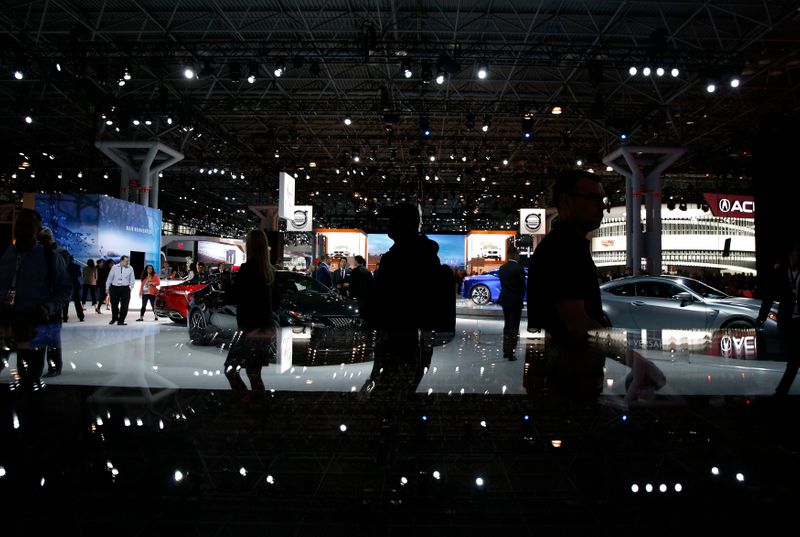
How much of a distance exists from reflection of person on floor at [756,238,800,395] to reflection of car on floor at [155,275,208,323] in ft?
30.8

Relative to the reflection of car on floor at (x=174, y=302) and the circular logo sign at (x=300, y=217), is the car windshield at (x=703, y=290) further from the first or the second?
the circular logo sign at (x=300, y=217)

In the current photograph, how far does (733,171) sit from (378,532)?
2543 centimetres

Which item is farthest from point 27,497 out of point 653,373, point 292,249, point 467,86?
point 292,249

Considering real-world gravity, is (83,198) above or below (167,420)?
above

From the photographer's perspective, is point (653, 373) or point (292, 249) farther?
point (292, 249)

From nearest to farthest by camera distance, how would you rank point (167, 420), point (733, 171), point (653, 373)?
1. point (167, 420)
2. point (653, 373)
3. point (733, 171)

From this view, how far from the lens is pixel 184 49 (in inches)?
448

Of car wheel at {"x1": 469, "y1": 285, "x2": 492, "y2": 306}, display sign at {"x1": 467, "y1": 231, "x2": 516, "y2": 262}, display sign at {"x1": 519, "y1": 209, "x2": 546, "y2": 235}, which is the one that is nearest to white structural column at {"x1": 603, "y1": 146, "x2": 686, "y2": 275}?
display sign at {"x1": 519, "y1": 209, "x2": 546, "y2": 235}

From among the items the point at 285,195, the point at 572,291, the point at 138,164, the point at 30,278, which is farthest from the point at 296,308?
the point at 138,164

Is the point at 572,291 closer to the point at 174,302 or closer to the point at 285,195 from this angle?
the point at 174,302

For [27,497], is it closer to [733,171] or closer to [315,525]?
[315,525]

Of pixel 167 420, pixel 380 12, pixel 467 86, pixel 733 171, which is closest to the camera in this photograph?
pixel 167 420

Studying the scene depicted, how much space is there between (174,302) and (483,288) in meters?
8.88

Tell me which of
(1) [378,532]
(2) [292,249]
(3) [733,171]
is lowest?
(1) [378,532]
